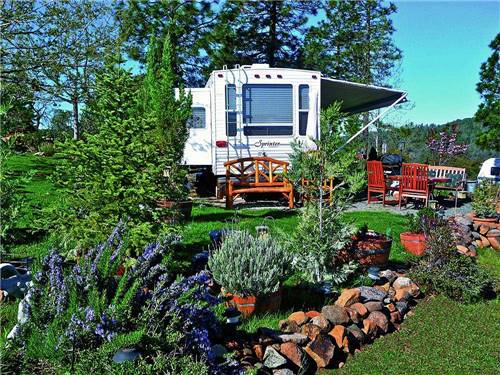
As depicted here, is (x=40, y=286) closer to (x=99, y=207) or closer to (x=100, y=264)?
(x=100, y=264)

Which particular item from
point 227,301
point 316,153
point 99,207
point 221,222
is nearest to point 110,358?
point 227,301

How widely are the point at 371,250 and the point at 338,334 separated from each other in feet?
5.43

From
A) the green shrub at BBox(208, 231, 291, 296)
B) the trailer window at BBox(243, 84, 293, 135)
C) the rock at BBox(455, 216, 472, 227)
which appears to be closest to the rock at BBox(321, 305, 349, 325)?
the green shrub at BBox(208, 231, 291, 296)

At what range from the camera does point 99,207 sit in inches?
152

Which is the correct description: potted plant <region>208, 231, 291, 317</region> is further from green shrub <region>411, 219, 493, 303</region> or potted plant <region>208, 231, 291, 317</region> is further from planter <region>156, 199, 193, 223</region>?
green shrub <region>411, 219, 493, 303</region>

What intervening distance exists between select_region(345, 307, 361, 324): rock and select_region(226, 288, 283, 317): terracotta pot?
1.99ft

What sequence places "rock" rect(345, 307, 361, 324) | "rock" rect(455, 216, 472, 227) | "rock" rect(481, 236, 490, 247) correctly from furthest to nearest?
"rock" rect(455, 216, 472, 227) → "rock" rect(481, 236, 490, 247) → "rock" rect(345, 307, 361, 324)

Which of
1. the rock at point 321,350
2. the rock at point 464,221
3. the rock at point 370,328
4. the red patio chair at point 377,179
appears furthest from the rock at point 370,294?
the red patio chair at point 377,179

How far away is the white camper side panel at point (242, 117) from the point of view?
9.72 meters

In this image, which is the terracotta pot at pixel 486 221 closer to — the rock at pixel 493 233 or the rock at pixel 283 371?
the rock at pixel 493 233

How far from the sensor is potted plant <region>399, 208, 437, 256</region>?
6.02 metres

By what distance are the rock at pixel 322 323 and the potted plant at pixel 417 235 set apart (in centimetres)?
280

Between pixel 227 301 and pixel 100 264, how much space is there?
125 cm

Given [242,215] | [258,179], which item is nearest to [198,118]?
[258,179]
